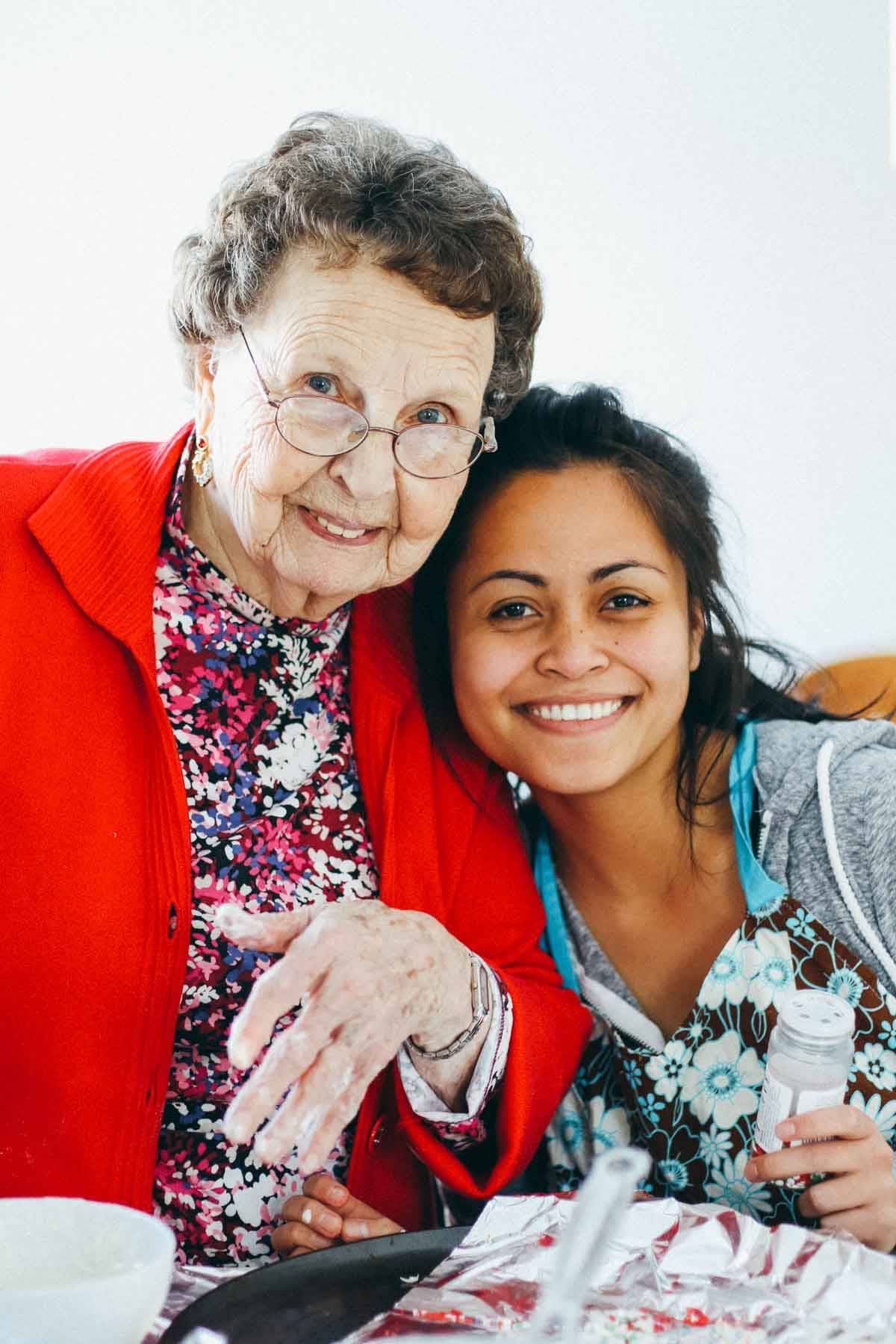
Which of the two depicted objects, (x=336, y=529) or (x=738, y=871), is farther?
(x=738, y=871)

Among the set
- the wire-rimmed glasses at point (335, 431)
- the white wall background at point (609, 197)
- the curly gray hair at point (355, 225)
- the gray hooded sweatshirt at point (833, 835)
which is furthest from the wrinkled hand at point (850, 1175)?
the white wall background at point (609, 197)

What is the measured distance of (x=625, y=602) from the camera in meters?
1.46

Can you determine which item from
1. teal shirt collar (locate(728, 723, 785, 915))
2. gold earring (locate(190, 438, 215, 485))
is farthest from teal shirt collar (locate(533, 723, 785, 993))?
gold earring (locate(190, 438, 215, 485))

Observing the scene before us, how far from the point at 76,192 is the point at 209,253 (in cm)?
162

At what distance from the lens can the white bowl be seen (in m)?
0.67

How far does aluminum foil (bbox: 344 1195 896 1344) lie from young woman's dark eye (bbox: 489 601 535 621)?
2.10 ft

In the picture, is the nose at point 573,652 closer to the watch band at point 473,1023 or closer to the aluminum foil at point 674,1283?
the watch band at point 473,1023

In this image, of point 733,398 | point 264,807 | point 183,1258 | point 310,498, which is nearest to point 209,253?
point 310,498

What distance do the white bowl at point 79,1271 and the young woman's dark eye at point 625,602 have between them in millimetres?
846

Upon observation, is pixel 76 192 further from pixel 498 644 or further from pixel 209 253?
pixel 498 644

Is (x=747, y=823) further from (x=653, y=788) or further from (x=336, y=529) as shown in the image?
(x=336, y=529)

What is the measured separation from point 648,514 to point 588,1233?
99 centimetres

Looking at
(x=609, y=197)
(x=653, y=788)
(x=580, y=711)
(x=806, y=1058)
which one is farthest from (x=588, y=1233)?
(x=609, y=197)

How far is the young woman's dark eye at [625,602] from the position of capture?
146cm
